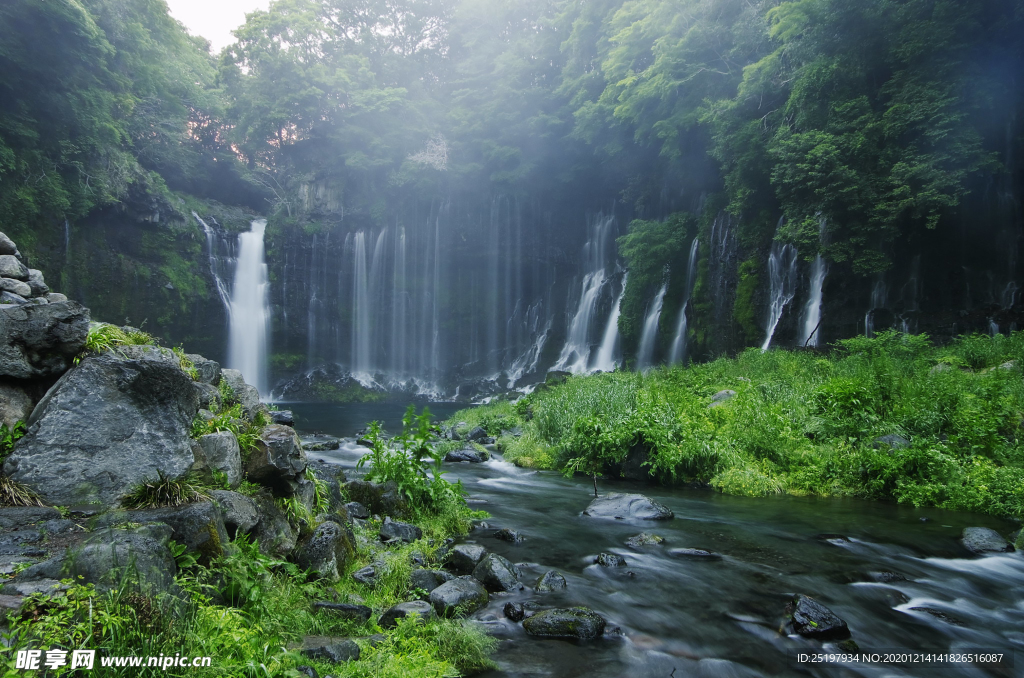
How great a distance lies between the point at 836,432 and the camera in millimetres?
8992

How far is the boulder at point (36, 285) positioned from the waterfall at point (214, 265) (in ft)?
95.5

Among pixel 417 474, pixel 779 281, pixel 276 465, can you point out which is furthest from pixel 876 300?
pixel 276 465

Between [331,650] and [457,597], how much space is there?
49.3 inches

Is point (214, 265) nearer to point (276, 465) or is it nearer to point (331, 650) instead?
point (276, 465)

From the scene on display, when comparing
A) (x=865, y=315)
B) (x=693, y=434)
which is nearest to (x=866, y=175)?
(x=865, y=315)

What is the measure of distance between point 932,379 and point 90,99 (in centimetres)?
3015

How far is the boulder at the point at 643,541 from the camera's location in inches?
237

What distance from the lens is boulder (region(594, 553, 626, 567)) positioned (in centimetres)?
535

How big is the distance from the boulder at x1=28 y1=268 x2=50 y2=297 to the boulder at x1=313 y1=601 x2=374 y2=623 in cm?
366

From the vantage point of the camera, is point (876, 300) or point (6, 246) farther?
point (876, 300)

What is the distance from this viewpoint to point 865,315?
1764 cm

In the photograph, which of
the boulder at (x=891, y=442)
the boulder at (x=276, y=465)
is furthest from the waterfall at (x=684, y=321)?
the boulder at (x=276, y=465)

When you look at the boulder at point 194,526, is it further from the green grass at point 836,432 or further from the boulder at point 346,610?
the green grass at point 836,432

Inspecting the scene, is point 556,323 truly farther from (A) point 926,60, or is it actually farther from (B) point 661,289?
(A) point 926,60
